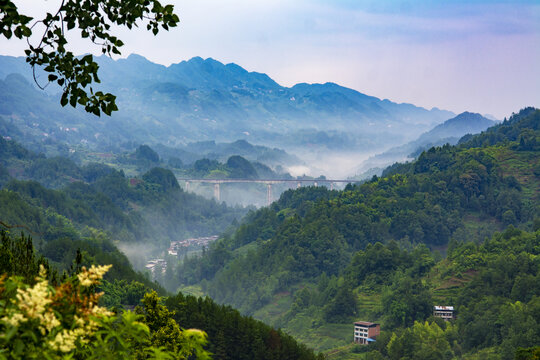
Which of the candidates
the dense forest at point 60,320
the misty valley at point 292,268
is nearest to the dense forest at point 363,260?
the misty valley at point 292,268

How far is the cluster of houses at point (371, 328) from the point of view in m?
76.2

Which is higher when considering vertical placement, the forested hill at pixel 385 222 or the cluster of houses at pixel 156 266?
the forested hill at pixel 385 222

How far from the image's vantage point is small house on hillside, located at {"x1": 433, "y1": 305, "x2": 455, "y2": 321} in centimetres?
7856

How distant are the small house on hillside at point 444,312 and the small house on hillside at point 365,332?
23.4 ft

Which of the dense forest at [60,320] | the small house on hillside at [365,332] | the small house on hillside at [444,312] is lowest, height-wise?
the small house on hillside at [365,332]

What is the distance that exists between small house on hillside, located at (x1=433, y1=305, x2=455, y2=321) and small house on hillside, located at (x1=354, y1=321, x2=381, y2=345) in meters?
7.13

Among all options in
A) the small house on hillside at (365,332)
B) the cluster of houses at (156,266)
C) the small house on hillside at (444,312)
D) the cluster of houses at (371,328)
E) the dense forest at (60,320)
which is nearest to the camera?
the dense forest at (60,320)

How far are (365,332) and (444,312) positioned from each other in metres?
10.0

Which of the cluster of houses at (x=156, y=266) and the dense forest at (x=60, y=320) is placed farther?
the cluster of houses at (x=156, y=266)

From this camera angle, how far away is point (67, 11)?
9086 mm

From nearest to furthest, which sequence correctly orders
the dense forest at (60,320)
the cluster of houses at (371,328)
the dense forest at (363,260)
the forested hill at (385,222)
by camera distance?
the dense forest at (60,320) < the dense forest at (363,260) < the cluster of houses at (371,328) < the forested hill at (385,222)

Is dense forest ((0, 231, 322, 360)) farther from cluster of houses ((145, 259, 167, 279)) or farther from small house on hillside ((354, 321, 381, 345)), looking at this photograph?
cluster of houses ((145, 259, 167, 279))

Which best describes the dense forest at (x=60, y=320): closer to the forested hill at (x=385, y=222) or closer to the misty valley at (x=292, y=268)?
the misty valley at (x=292, y=268)

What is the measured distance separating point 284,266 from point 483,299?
50471 mm
